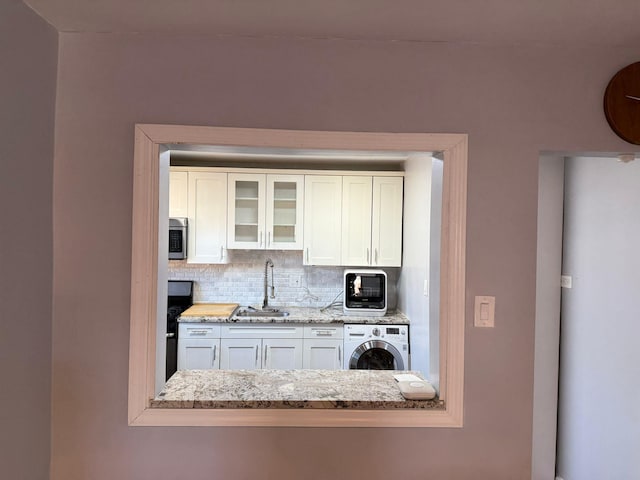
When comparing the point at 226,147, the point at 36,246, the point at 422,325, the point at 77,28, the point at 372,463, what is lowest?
the point at 372,463

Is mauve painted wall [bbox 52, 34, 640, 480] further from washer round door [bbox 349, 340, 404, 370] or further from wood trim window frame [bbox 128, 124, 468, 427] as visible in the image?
washer round door [bbox 349, 340, 404, 370]

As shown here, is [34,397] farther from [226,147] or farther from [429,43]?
[429,43]

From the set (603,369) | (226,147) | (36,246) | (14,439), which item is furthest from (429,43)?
(603,369)

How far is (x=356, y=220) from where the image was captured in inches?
138

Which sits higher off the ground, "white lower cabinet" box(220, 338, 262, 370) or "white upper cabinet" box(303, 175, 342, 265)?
"white upper cabinet" box(303, 175, 342, 265)

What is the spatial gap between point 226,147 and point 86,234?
2.00 ft

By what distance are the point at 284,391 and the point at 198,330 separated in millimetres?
1963

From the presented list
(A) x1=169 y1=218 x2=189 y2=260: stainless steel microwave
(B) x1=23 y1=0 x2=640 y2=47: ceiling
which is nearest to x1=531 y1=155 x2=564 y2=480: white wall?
(B) x1=23 y1=0 x2=640 y2=47: ceiling

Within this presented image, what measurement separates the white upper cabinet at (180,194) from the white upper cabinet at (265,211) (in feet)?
1.39

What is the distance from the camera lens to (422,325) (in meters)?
2.83

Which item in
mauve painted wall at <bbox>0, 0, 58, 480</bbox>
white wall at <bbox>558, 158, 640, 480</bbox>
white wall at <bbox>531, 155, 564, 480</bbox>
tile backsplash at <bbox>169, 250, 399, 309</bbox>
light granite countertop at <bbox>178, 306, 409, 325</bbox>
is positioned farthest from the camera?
tile backsplash at <bbox>169, 250, 399, 309</bbox>

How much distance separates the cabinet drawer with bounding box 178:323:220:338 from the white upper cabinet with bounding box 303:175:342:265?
1.07 meters

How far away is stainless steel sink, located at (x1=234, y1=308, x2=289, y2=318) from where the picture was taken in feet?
11.0

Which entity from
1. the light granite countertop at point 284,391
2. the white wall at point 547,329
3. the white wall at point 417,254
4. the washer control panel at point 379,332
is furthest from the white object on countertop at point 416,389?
the washer control panel at point 379,332
